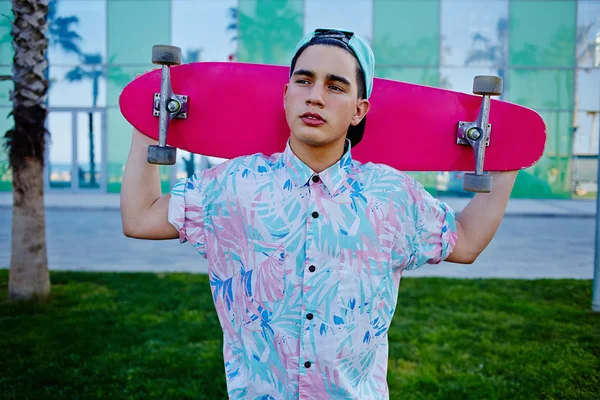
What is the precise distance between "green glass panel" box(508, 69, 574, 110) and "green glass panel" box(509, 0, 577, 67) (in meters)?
0.26

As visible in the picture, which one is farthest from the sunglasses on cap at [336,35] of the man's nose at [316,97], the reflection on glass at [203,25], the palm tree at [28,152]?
the reflection on glass at [203,25]

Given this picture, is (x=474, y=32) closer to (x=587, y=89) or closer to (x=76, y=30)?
(x=587, y=89)

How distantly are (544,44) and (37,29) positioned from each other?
15273mm

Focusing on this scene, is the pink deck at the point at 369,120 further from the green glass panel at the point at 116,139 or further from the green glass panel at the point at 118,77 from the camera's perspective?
the green glass panel at the point at 118,77

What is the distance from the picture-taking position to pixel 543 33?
55.5 feet

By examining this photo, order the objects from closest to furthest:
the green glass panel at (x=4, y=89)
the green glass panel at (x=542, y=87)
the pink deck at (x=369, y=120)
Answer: the pink deck at (x=369, y=120), the green glass panel at (x=4, y=89), the green glass panel at (x=542, y=87)

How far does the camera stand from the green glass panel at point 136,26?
54.8 ft

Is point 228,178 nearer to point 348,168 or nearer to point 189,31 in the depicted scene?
point 348,168

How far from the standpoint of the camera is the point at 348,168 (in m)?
1.79

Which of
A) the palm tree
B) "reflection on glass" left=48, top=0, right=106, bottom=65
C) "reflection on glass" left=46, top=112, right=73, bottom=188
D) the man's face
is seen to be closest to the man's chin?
the man's face

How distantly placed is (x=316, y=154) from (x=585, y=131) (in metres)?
17.6

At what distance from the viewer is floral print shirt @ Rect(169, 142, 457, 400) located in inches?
65.5

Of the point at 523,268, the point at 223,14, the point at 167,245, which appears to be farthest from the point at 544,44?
the point at 167,245

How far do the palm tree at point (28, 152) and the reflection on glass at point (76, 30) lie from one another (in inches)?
489
